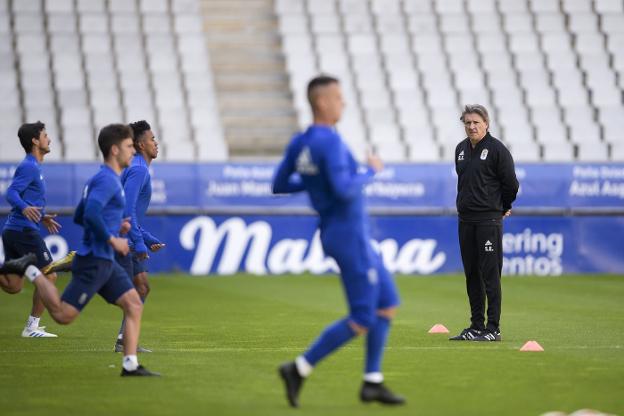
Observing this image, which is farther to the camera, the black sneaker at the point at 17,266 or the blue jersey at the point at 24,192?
the blue jersey at the point at 24,192

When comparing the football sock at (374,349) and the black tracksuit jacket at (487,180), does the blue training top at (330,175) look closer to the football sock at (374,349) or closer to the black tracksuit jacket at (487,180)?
the football sock at (374,349)

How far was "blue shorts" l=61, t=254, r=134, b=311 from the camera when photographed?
31.4 ft

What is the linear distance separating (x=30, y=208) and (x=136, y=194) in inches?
83.0

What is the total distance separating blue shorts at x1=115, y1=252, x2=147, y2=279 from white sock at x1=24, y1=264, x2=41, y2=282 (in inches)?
26.1

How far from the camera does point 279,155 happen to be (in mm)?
26406

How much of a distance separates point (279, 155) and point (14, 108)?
530 centimetres

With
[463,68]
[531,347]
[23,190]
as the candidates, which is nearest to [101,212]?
[23,190]

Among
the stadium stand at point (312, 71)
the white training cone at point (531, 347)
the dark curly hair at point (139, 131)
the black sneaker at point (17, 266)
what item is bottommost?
the white training cone at point (531, 347)

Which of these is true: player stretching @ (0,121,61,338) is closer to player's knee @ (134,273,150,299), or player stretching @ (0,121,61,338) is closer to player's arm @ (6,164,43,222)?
player's arm @ (6,164,43,222)

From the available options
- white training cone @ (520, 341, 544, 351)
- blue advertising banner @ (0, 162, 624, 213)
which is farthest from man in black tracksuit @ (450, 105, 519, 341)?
blue advertising banner @ (0, 162, 624, 213)

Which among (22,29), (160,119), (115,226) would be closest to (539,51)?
(160,119)

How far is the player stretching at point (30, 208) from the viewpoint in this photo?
12805 millimetres

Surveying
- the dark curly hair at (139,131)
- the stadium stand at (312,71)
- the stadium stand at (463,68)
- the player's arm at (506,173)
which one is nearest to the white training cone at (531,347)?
the player's arm at (506,173)

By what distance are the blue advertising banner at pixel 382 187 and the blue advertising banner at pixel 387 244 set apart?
25 cm
